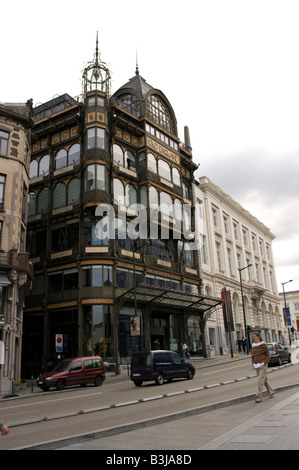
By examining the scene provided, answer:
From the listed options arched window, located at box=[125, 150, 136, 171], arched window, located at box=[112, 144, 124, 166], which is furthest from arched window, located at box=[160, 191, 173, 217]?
arched window, located at box=[112, 144, 124, 166]

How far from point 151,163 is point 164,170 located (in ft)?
6.87

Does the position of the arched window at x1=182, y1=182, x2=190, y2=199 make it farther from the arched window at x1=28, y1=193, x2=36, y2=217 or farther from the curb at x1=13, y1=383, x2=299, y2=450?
the curb at x1=13, y1=383, x2=299, y2=450

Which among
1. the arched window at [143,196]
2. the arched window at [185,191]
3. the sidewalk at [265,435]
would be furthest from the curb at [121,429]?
the arched window at [185,191]

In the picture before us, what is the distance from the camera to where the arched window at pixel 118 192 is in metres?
35.6

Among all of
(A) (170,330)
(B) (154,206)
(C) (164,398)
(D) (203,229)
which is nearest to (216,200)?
(D) (203,229)

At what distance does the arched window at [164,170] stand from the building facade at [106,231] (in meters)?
0.11

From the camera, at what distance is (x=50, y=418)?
1040 centimetres

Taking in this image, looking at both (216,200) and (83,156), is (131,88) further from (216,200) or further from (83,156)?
(216,200)

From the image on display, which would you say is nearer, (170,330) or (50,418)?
(50,418)

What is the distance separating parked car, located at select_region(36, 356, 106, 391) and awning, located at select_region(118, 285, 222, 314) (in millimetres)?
A: 7689

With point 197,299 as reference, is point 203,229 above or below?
above

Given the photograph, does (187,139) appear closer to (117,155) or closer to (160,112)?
(160,112)

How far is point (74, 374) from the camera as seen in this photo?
2258 cm
